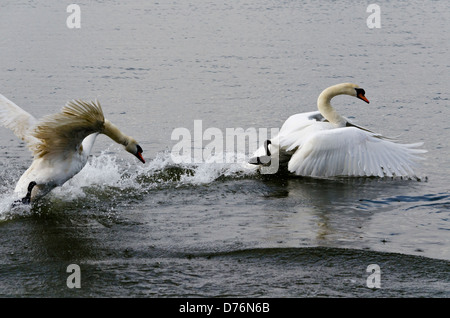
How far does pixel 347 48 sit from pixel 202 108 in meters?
6.88

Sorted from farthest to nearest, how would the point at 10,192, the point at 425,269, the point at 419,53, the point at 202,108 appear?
the point at 419,53 → the point at 202,108 → the point at 10,192 → the point at 425,269

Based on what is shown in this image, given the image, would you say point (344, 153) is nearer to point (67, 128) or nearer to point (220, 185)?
point (220, 185)

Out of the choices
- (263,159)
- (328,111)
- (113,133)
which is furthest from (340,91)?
(113,133)

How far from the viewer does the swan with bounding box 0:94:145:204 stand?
7020 millimetres

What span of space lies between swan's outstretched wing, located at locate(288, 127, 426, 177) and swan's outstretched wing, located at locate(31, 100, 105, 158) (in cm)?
286

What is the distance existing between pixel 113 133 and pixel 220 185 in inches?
79.1

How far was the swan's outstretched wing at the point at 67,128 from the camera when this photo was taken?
684cm

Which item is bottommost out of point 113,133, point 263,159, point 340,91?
point 263,159

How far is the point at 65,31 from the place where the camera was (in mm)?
19578

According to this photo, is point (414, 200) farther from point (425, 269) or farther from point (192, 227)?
point (192, 227)

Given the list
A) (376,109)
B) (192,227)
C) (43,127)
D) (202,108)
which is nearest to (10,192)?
(43,127)

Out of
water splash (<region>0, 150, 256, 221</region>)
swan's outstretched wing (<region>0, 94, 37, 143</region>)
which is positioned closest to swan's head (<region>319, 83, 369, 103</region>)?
water splash (<region>0, 150, 256, 221</region>)

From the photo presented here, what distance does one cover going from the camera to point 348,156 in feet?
28.4

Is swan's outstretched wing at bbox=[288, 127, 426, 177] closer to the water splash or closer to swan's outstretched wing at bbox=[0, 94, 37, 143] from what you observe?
the water splash
